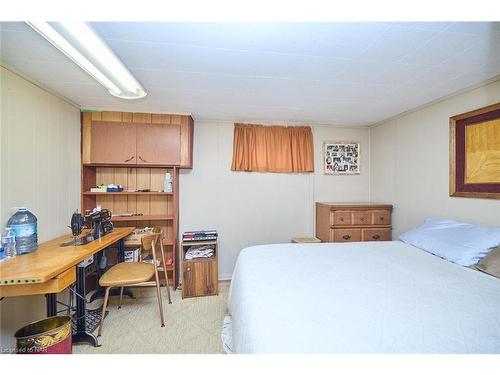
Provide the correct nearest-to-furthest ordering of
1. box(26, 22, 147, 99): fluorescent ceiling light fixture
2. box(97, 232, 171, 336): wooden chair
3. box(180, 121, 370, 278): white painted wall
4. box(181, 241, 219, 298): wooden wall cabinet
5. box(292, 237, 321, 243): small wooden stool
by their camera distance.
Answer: box(26, 22, 147, 99): fluorescent ceiling light fixture, box(97, 232, 171, 336): wooden chair, box(181, 241, 219, 298): wooden wall cabinet, box(292, 237, 321, 243): small wooden stool, box(180, 121, 370, 278): white painted wall

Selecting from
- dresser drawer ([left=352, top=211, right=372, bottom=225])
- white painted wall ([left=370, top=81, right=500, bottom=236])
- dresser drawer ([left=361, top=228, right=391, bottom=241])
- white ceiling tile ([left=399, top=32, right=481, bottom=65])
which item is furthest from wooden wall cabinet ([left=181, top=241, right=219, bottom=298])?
white ceiling tile ([left=399, top=32, right=481, bottom=65])

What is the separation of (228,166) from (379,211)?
7.31ft

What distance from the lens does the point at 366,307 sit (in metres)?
→ 1.13

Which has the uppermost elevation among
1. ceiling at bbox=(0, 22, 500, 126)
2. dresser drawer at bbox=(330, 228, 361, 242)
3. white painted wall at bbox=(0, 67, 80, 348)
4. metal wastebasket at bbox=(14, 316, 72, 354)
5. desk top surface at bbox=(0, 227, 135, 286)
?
ceiling at bbox=(0, 22, 500, 126)

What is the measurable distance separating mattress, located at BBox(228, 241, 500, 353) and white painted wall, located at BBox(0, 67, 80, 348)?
193 centimetres

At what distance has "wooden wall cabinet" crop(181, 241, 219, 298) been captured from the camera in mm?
2760

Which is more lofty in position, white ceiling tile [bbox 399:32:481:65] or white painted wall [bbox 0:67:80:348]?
white ceiling tile [bbox 399:32:481:65]

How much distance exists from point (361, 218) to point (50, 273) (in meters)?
3.23

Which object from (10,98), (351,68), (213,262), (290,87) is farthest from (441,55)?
(10,98)

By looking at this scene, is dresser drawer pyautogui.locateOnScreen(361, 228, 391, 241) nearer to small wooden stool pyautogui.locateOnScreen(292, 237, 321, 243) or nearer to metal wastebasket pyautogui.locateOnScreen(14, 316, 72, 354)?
small wooden stool pyautogui.locateOnScreen(292, 237, 321, 243)

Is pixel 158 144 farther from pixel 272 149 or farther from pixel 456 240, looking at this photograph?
pixel 456 240

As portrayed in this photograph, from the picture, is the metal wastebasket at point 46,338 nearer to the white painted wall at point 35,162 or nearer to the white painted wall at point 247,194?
the white painted wall at point 35,162

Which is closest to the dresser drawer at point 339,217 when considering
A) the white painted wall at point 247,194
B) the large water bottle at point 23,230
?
the white painted wall at point 247,194

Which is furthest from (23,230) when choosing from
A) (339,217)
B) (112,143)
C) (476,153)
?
(476,153)
